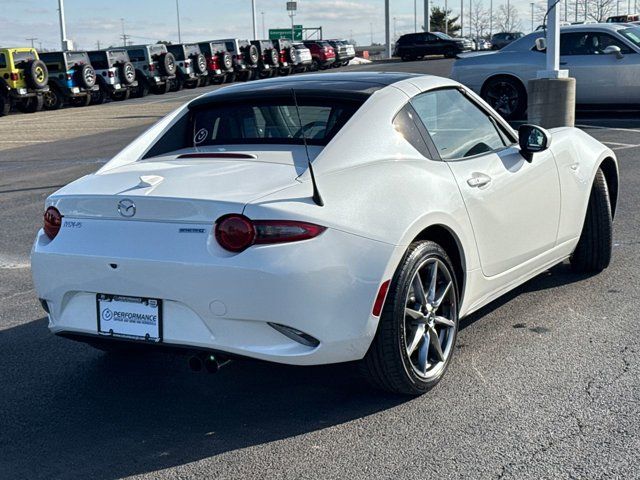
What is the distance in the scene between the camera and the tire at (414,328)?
13.5 ft

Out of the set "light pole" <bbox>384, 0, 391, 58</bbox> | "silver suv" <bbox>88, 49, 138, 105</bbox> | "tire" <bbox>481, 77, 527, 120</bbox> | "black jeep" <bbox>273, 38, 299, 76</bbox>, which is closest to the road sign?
"light pole" <bbox>384, 0, 391, 58</bbox>

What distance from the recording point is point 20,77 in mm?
28203

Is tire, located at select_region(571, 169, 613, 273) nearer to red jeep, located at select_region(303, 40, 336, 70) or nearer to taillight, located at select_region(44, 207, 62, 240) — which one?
taillight, located at select_region(44, 207, 62, 240)

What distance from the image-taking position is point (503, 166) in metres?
5.12

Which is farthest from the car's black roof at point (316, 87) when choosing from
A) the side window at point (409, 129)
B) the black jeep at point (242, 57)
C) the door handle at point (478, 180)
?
the black jeep at point (242, 57)

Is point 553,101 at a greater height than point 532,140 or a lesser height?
lesser

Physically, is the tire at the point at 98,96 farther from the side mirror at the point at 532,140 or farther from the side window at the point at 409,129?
the side window at the point at 409,129

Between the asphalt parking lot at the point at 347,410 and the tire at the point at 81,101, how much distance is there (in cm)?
2750

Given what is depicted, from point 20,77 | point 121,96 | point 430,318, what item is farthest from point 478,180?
point 121,96

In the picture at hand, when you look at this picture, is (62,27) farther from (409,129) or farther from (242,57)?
(409,129)

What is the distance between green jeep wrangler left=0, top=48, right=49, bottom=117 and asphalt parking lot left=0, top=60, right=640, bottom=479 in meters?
23.7

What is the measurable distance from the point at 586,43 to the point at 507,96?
169cm

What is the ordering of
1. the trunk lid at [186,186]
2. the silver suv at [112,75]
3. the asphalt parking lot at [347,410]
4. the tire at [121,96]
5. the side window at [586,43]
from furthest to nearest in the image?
the tire at [121,96] → the silver suv at [112,75] → the side window at [586,43] → the trunk lid at [186,186] → the asphalt parking lot at [347,410]

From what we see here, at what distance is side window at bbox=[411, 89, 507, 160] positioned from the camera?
4.87 m
